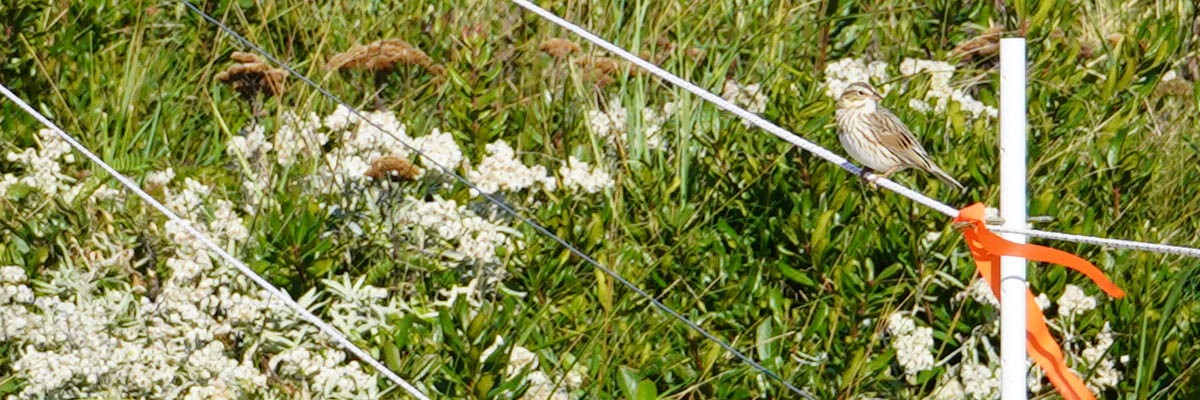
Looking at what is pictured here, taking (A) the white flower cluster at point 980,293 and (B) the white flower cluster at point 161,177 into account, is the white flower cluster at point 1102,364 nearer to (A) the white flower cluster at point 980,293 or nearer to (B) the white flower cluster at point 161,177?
(A) the white flower cluster at point 980,293

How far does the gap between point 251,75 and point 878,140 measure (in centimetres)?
182

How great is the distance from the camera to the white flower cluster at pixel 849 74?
4.33 meters

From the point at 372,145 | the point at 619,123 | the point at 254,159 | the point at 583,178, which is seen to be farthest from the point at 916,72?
the point at 254,159

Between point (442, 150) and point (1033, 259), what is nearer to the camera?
point (1033, 259)

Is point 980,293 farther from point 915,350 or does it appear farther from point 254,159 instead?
point 254,159

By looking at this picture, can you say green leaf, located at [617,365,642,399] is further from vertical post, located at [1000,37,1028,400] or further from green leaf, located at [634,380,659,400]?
vertical post, located at [1000,37,1028,400]

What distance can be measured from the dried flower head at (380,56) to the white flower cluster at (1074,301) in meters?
1.86

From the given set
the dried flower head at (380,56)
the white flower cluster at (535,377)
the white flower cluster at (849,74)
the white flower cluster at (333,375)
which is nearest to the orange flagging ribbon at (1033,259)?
the white flower cluster at (535,377)

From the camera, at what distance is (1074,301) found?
3.51 m

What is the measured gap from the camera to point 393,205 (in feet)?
13.0

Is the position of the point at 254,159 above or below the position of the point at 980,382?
above

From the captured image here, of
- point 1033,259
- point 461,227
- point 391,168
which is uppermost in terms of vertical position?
point 1033,259

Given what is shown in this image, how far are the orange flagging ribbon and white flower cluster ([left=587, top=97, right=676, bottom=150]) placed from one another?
73.3 inches

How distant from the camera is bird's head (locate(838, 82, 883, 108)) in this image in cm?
365
